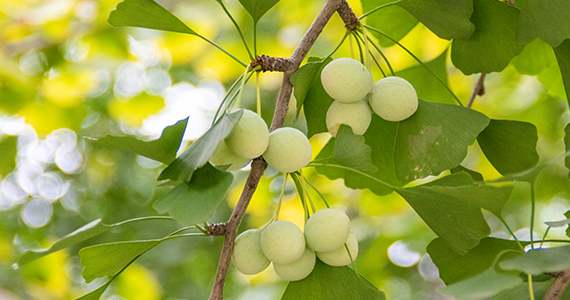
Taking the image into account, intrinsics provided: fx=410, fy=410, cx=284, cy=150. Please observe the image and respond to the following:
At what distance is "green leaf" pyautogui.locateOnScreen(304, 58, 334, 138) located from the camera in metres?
0.54

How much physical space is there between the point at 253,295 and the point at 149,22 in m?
1.23

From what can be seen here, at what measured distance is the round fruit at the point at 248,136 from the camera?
0.36 meters

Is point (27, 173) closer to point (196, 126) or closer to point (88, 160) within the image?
point (88, 160)

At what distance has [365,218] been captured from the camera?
5.61 ft

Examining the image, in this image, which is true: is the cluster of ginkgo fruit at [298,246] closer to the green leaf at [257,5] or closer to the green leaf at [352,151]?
the green leaf at [352,151]

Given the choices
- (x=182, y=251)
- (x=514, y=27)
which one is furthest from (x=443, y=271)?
(x=182, y=251)

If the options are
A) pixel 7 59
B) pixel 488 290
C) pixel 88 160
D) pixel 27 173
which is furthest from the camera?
pixel 27 173

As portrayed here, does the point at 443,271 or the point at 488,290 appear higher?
the point at 488,290

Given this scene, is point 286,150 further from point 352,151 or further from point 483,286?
point 483,286

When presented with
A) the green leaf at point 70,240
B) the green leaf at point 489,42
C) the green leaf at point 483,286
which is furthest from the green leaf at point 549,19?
the green leaf at point 70,240

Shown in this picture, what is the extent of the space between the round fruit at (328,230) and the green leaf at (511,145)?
0.22 metres

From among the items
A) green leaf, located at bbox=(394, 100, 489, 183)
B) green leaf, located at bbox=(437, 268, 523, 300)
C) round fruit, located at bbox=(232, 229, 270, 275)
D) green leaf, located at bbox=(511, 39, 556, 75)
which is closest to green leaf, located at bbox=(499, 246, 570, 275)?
green leaf, located at bbox=(437, 268, 523, 300)

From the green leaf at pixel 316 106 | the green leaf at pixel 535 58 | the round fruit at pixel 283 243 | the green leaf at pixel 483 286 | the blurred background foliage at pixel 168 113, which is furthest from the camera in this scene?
the blurred background foliage at pixel 168 113

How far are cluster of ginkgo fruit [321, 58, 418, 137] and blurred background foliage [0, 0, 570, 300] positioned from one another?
149 millimetres
